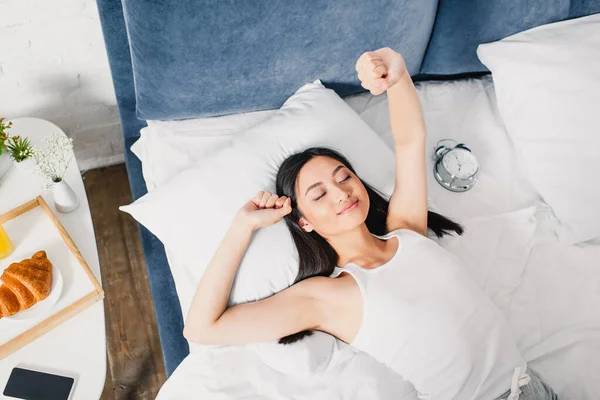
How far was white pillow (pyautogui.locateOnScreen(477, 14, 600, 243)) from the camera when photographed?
1.42m

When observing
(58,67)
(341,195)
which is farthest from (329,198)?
(58,67)

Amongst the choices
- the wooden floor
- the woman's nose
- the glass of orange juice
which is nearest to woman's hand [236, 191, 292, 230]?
the woman's nose

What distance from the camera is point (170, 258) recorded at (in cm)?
140

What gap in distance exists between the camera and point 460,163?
1.49 m

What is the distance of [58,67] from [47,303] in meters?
→ 0.72

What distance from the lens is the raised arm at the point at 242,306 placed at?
113 cm

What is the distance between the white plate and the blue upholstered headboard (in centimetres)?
26

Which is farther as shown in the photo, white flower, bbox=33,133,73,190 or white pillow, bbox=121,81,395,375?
white flower, bbox=33,133,73,190

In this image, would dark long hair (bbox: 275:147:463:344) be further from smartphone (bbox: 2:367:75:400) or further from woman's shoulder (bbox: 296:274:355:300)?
smartphone (bbox: 2:367:75:400)

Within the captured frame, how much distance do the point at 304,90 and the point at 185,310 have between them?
0.67m

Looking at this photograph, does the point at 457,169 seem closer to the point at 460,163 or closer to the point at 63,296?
the point at 460,163

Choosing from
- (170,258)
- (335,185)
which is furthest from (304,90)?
(170,258)

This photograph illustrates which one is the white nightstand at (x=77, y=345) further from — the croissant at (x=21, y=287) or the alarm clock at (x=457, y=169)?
the alarm clock at (x=457, y=169)

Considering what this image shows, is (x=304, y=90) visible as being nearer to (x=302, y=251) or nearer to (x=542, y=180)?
(x=302, y=251)
